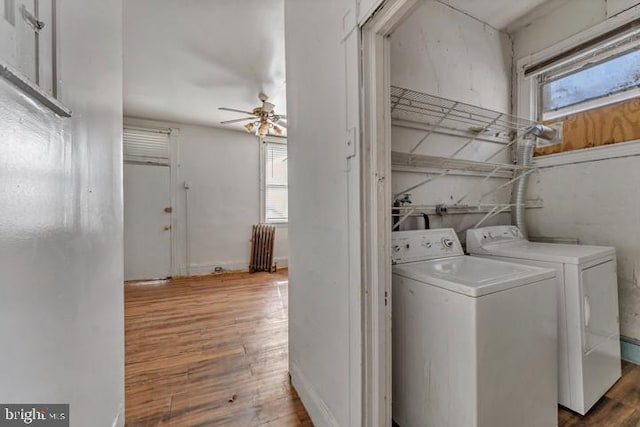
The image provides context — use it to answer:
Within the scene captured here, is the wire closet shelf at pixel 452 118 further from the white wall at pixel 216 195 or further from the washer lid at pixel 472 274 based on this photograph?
the white wall at pixel 216 195

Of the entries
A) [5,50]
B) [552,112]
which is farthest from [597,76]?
[5,50]

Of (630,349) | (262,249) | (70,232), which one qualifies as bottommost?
(630,349)

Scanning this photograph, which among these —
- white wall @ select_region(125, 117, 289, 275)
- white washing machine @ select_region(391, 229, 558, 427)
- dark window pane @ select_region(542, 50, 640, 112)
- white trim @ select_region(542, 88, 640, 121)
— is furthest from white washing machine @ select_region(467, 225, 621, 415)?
white wall @ select_region(125, 117, 289, 275)

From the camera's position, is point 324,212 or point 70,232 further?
point 324,212

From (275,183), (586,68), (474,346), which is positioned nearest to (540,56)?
(586,68)

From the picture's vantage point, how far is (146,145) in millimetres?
4105

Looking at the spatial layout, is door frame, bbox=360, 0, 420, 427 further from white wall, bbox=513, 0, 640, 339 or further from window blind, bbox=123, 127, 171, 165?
window blind, bbox=123, 127, 171, 165

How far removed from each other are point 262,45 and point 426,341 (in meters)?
2.67

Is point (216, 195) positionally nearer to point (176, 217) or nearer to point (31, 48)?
point (176, 217)

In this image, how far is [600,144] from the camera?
6.30ft

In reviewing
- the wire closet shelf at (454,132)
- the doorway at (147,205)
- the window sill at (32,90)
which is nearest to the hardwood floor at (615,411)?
the wire closet shelf at (454,132)

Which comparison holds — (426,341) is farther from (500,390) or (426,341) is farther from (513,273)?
(513,273)

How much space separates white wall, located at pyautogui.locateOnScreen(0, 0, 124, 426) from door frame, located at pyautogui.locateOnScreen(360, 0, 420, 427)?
97 cm

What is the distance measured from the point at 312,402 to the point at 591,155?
2.62 m
